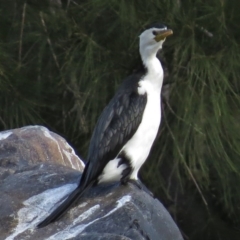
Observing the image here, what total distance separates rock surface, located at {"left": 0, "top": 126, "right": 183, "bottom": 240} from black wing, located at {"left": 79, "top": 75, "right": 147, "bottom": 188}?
0.24 ft

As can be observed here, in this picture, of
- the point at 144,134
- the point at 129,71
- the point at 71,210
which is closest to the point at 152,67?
the point at 144,134

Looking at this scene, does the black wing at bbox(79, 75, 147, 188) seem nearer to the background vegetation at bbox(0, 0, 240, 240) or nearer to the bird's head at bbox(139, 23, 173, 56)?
the bird's head at bbox(139, 23, 173, 56)

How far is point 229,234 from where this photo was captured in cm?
357

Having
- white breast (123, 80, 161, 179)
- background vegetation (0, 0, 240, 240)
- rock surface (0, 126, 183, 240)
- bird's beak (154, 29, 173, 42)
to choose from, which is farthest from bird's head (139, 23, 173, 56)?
background vegetation (0, 0, 240, 240)

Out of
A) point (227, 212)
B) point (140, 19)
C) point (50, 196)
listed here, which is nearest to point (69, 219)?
Result: point (50, 196)

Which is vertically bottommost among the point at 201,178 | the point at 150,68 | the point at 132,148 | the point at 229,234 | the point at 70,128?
the point at 229,234

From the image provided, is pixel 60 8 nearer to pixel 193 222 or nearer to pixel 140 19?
pixel 140 19

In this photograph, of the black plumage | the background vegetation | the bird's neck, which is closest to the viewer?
the black plumage

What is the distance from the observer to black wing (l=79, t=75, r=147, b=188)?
7.18 ft

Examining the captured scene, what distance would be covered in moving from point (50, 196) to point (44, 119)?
4.06ft

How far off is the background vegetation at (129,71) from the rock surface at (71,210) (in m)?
0.78

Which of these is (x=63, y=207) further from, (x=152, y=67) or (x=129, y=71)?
(x=129, y=71)

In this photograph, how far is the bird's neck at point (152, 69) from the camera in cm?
232

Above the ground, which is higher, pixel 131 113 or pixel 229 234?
pixel 131 113
